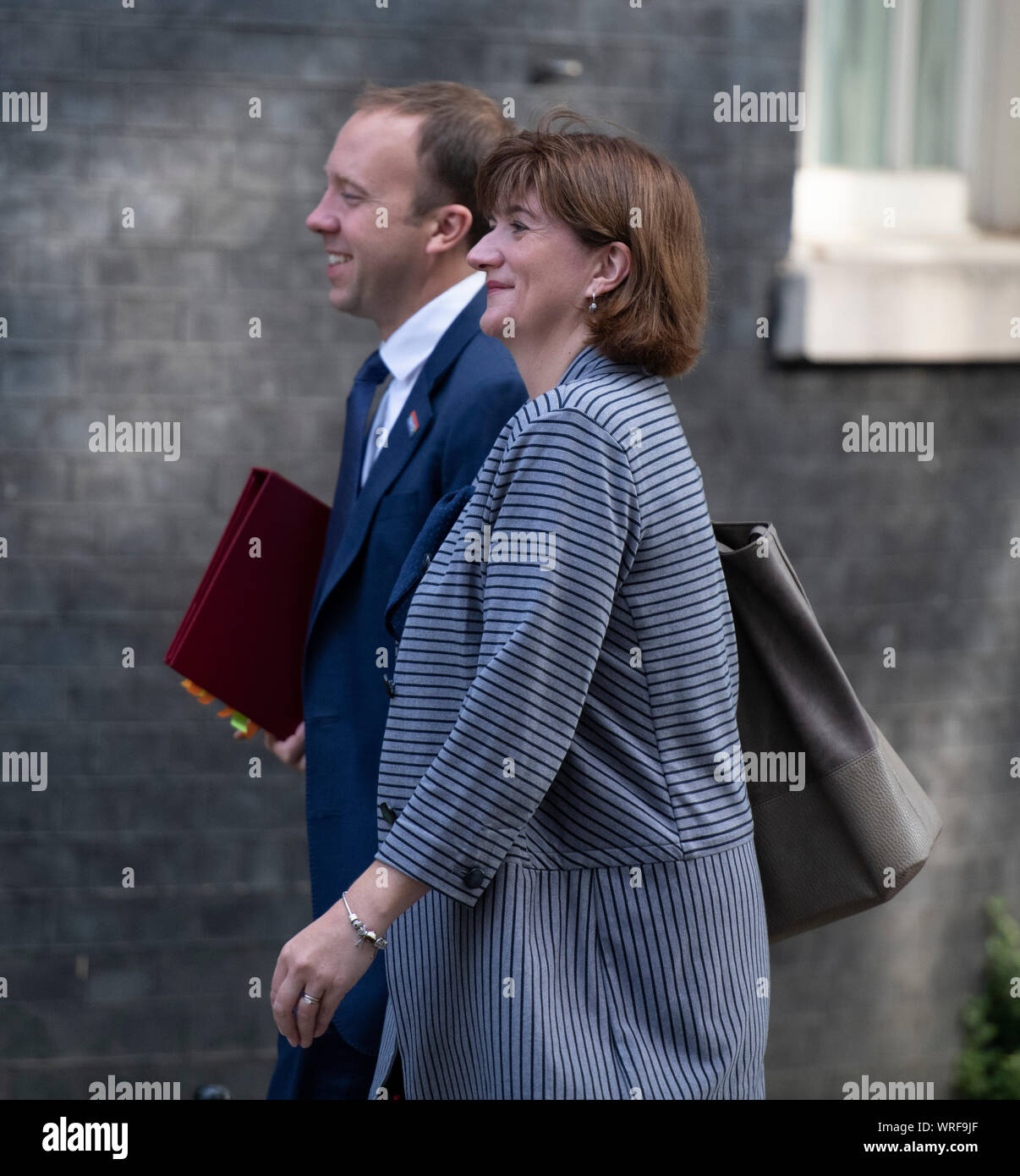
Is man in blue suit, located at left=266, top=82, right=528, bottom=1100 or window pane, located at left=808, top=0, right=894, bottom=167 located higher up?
window pane, located at left=808, top=0, right=894, bottom=167

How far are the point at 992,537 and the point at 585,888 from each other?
355 centimetres

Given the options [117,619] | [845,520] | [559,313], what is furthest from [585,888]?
[845,520]

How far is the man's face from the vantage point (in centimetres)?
294

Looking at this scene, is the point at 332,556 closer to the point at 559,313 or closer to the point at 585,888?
the point at 559,313

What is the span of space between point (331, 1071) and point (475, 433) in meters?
1.37

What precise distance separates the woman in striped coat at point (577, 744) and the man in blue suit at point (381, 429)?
0.48m

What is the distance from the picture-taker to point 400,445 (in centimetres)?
280

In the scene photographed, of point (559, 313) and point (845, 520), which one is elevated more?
point (559, 313)

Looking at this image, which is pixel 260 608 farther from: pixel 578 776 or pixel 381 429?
pixel 578 776

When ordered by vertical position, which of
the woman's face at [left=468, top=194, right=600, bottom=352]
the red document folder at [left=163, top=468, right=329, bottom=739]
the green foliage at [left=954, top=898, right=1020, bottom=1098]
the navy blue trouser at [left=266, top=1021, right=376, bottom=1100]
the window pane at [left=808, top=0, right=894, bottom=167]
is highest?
the window pane at [left=808, top=0, right=894, bottom=167]

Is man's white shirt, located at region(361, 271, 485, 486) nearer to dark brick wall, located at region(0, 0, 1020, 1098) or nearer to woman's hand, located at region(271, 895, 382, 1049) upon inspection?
woman's hand, located at region(271, 895, 382, 1049)

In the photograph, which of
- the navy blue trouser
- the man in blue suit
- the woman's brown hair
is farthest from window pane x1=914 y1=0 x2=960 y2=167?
the navy blue trouser

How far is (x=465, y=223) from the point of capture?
9.70ft

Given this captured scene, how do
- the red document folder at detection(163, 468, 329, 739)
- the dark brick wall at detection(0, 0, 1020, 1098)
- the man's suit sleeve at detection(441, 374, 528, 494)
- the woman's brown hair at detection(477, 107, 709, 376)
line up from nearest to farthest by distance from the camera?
the woman's brown hair at detection(477, 107, 709, 376) → the man's suit sleeve at detection(441, 374, 528, 494) → the red document folder at detection(163, 468, 329, 739) → the dark brick wall at detection(0, 0, 1020, 1098)
